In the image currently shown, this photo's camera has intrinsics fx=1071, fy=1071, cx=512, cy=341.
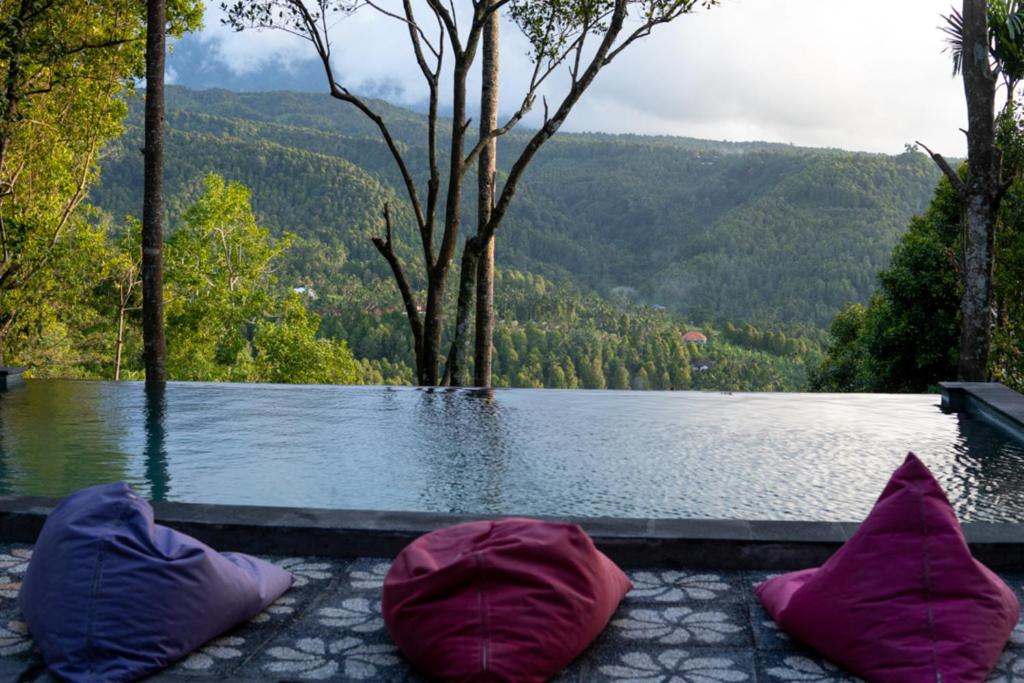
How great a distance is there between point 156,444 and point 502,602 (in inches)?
102

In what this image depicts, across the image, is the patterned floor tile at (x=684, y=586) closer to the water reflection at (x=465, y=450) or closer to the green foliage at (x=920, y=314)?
the water reflection at (x=465, y=450)

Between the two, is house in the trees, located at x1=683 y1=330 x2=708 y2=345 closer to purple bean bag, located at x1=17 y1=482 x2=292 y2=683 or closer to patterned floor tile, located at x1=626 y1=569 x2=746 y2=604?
patterned floor tile, located at x1=626 y1=569 x2=746 y2=604

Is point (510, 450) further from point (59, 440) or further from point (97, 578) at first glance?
point (97, 578)

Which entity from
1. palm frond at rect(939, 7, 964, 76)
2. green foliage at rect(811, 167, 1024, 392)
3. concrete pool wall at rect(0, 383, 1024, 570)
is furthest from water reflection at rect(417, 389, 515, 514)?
green foliage at rect(811, 167, 1024, 392)

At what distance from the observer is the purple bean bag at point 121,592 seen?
191cm

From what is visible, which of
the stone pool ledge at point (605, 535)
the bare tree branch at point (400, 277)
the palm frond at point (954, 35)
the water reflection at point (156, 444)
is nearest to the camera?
the stone pool ledge at point (605, 535)

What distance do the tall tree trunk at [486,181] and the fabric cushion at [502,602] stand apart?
18.8 ft

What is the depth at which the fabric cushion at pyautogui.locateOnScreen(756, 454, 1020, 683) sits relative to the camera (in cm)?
184

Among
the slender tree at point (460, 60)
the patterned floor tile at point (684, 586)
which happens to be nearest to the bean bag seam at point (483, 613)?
the patterned floor tile at point (684, 586)

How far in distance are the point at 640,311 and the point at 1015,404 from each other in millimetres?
34616

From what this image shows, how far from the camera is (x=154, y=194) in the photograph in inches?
301

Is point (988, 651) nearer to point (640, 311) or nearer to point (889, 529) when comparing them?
point (889, 529)

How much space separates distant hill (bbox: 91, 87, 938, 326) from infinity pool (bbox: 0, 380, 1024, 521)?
1040 inches

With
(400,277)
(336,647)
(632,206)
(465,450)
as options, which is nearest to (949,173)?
(400,277)
